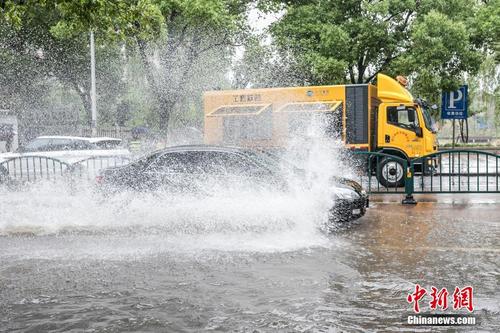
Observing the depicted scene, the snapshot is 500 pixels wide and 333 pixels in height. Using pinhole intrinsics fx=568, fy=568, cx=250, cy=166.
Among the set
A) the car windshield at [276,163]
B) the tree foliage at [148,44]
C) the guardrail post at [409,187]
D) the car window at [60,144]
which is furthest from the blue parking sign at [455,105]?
the car window at [60,144]

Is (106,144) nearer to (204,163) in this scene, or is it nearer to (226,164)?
(204,163)

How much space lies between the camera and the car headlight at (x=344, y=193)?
29.0ft

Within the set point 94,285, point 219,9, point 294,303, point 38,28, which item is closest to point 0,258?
point 94,285

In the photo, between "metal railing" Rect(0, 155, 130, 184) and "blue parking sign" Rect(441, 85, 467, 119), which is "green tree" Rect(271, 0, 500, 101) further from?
"metal railing" Rect(0, 155, 130, 184)

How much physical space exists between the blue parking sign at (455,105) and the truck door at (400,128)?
2.10 meters

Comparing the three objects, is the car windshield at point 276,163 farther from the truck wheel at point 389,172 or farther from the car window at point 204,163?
the truck wheel at point 389,172

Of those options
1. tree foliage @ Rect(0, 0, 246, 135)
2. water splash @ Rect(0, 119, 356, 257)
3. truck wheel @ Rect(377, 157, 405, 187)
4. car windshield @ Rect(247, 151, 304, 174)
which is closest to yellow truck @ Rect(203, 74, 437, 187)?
truck wheel @ Rect(377, 157, 405, 187)

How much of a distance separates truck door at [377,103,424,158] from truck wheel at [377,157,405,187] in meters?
1.37

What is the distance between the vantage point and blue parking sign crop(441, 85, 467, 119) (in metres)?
18.0

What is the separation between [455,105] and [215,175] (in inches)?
461

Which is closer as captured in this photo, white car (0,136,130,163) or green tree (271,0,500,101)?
white car (0,136,130,163)

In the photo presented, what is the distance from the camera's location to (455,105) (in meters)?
18.3

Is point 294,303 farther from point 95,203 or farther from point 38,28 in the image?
point 38,28

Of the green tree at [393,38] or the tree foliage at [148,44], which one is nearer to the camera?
the tree foliage at [148,44]
